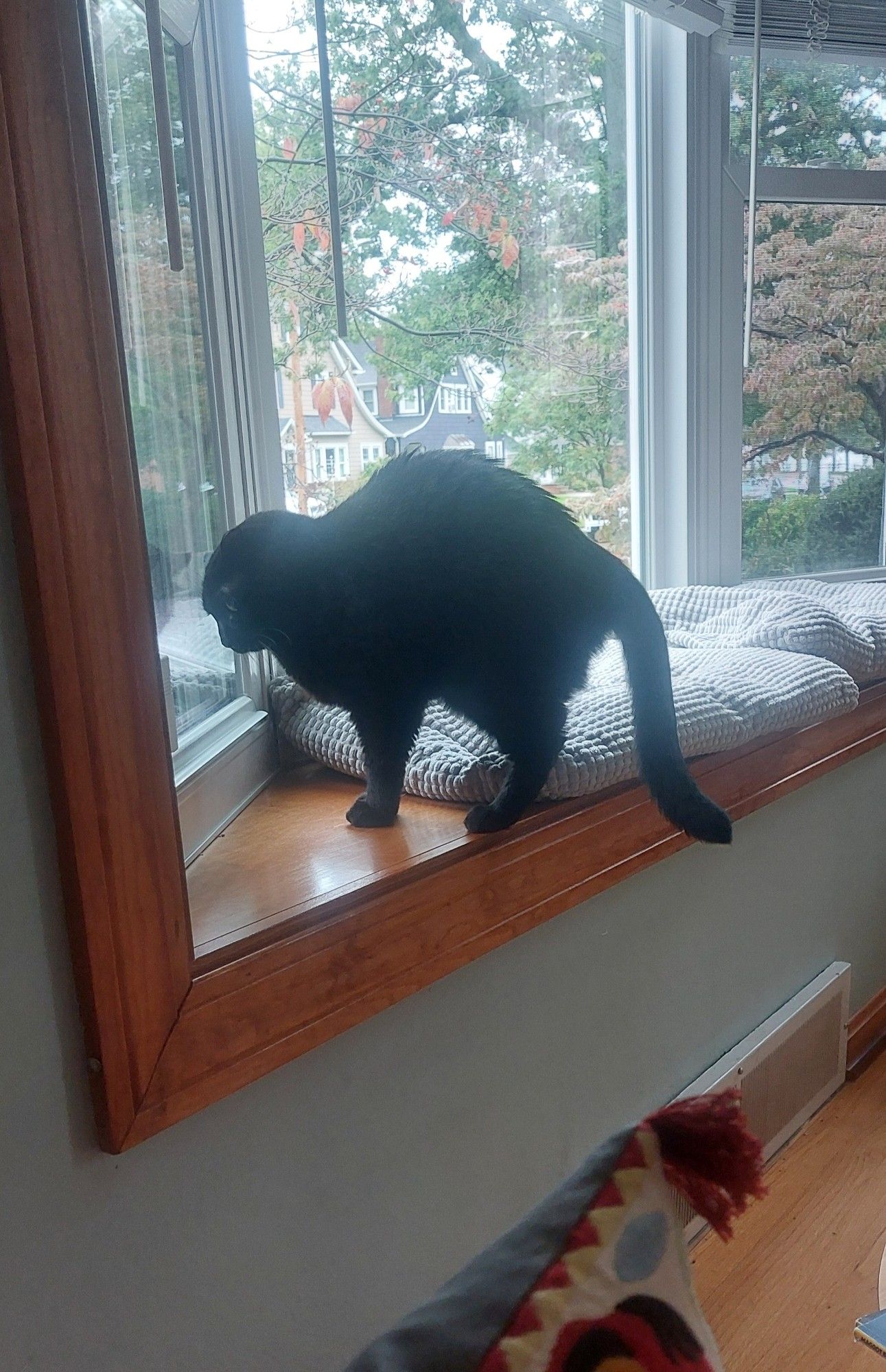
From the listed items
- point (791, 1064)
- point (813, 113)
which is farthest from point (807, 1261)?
point (813, 113)

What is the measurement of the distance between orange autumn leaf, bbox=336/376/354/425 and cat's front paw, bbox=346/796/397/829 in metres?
0.52

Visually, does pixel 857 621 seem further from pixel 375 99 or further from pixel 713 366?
pixel 375 99

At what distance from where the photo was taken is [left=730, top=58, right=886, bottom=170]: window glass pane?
169 cm

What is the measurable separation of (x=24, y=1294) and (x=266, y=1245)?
23cm

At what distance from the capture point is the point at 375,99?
4.01 feet

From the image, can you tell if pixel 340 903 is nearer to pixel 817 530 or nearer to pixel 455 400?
pixel 455 400

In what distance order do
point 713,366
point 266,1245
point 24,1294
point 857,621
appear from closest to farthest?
point 24,1294, point 266,1245, point 857,621, point 713,366

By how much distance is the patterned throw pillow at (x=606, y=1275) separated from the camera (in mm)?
387

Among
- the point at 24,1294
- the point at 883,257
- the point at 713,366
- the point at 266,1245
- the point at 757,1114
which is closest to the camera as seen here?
the point at 24,1294

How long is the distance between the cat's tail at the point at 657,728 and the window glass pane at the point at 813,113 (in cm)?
116

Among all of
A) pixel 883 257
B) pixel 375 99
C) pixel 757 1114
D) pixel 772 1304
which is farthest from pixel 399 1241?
pixel 883 257

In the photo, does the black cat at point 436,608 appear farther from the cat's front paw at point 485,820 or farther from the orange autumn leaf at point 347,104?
the orange autumn leaf at point 347,104

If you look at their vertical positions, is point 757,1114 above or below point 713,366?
Result: below

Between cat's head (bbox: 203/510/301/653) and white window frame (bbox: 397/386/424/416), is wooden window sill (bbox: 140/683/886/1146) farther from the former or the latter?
white window frame (bbox: 397/386/424/416)
